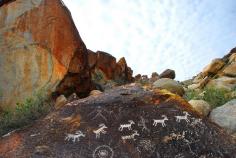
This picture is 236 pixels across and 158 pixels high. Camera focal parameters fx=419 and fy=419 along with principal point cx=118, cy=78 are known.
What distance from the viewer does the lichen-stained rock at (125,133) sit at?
6.62m

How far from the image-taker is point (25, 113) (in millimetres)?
11383

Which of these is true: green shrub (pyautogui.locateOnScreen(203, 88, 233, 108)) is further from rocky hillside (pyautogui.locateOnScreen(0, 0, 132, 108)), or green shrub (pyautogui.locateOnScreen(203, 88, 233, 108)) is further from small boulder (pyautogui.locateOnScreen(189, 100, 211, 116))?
rocky hillside (pyautogui.locateOnScreen(0, 0, 132, 108))

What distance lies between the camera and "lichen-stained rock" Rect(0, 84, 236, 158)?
21.7 ft

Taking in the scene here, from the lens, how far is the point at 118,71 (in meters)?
28.8

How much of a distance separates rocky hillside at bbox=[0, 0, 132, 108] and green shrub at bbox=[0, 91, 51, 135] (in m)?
0.47

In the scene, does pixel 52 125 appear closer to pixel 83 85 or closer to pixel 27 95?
pixel 27 95

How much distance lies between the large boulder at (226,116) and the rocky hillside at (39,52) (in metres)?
5.32

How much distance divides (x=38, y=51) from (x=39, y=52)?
0.17ft


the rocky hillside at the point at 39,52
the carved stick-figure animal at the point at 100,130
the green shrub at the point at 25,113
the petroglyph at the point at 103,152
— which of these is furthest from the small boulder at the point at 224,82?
the petroglyph at the point at 103,152

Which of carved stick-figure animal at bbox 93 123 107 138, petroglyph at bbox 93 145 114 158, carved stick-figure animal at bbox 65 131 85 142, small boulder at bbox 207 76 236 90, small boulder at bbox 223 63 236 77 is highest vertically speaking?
small boulder at bbox 223 63 236 77

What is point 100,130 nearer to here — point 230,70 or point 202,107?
point 202,107

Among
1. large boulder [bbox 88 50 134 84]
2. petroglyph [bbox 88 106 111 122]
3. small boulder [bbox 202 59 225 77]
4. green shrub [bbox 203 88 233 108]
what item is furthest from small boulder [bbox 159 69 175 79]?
petroglyph [bbox 88 106 111 122]

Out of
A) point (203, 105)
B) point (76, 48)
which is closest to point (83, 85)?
point (76, 48)

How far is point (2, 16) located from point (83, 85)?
12.6 feet
